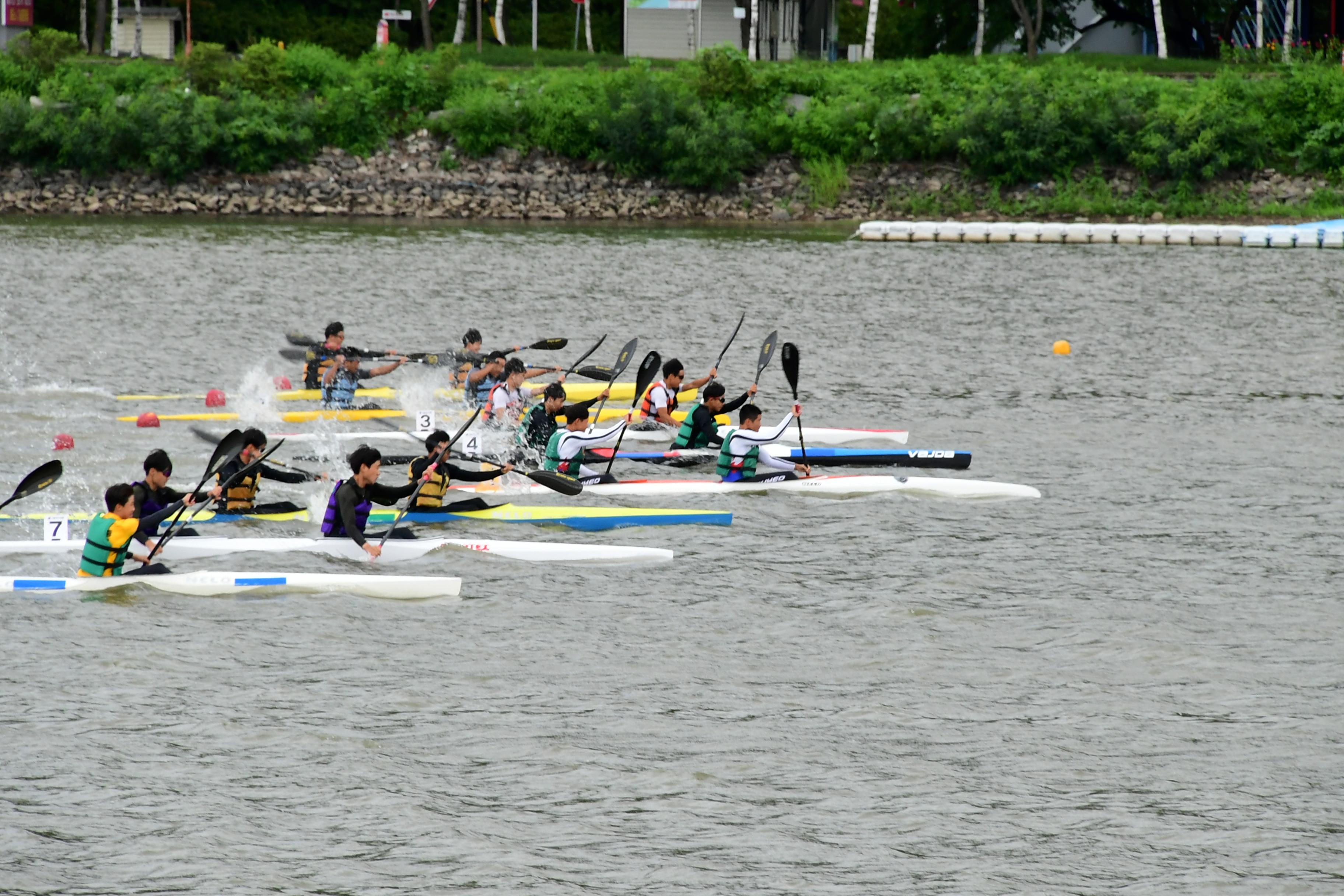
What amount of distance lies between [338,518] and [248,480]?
1199 mm

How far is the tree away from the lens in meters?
51.5

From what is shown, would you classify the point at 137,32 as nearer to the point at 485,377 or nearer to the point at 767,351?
the point at 485,377

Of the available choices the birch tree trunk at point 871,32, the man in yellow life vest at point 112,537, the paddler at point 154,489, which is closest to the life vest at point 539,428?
the paddler at point 154,489

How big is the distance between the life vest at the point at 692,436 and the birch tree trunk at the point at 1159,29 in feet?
126

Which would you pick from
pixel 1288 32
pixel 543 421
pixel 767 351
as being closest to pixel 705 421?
pixel 543 421

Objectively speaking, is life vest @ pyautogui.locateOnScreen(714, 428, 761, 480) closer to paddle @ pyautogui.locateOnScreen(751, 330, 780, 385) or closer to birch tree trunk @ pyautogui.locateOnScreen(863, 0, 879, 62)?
paddle @ pyautogui.locateOnScreen(751, 330, 780, 385)

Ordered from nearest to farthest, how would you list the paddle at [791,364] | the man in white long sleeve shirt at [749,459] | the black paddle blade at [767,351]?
the man in white long sleeve shirt at [749,459] < the paddle at [791,364] < the black paddle blade at [767,351]

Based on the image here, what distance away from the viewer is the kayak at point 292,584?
43.3 feet

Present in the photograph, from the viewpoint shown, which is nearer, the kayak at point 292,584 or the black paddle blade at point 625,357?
the kayak at point 292,584

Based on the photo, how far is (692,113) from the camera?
1887 inches

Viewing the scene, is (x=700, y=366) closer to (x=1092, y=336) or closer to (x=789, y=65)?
(x=1092, y=336)

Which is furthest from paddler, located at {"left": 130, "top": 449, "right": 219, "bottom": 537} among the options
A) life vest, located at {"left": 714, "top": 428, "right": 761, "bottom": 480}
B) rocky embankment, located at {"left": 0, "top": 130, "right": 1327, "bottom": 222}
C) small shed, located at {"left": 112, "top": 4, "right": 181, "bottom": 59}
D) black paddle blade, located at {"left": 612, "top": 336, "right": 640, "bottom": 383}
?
small shed, located at {"left": 112, "top": 4, "right": 181, "bottom": 59}

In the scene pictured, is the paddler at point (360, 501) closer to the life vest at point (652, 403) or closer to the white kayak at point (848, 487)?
the white kayak at point (848, 487)

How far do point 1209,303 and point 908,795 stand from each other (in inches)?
962
